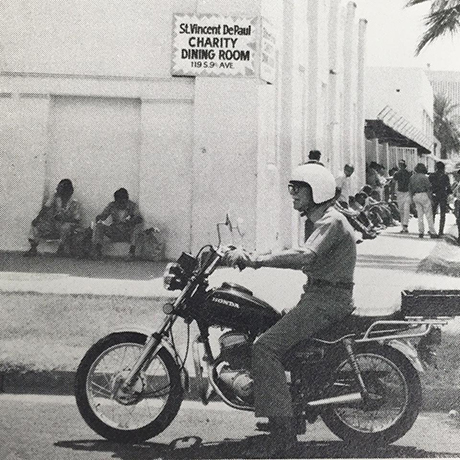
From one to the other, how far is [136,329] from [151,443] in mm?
505

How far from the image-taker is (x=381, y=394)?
3402mm

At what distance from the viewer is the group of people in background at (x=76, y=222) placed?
4.97 metres

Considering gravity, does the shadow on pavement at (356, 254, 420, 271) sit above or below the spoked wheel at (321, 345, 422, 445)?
above

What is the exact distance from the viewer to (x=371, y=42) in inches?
212

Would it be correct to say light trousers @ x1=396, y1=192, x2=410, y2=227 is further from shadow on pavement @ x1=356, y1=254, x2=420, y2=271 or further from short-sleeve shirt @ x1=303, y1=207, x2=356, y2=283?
short-sleeve shirt @ x1=303, y1=207, x2=356, y2=283

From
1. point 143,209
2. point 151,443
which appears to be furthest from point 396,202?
point 151,443

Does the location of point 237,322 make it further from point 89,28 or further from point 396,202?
point 396,202

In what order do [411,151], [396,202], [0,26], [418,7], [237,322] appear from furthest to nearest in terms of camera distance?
[411,151] < [396,202] < [418,7] < [0,26] < [237,322]

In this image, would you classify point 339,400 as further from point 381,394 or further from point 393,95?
point 393,95

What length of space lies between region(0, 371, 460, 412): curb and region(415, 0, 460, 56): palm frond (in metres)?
2.34

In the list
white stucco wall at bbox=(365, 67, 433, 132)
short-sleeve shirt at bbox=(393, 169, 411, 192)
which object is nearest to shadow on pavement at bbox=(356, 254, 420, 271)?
short-sleeve shirt at bbox=(393, 169, 411, 192)

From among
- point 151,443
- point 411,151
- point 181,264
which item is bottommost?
point 151,443

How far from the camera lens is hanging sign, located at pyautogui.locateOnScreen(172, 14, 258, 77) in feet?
15.3

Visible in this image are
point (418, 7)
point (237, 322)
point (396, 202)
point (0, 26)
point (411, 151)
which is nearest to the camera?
point (237, 322)
